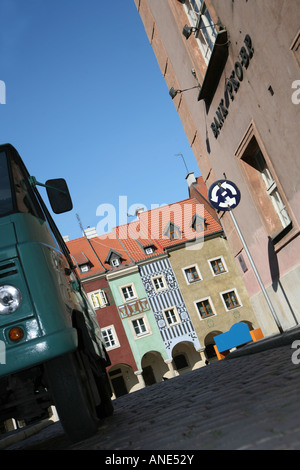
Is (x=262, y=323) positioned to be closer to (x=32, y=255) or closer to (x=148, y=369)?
(x=32, y=255)

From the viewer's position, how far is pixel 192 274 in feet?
129

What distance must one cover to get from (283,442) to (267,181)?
9649 millimetres

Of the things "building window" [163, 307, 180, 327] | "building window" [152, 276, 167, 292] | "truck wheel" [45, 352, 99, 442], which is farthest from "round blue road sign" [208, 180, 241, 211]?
"building window" [152, 276, 167, 292]

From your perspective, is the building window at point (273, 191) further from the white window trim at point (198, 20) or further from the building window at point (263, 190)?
the white window trim at point (198, 20)

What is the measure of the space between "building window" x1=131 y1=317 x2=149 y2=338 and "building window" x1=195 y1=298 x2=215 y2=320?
162 inches

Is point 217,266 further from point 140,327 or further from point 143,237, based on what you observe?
point 140,327

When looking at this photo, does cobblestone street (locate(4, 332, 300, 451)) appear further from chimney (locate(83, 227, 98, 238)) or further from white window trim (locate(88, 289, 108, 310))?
chimney (locate(83, 227, 98, 238))

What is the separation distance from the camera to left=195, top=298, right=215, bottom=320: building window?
37969 millimetres

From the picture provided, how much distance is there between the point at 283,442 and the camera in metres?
2.35

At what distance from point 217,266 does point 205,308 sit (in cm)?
341

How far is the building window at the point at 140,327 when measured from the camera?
37375mm

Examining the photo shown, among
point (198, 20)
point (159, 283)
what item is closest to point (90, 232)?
point (159, 283)

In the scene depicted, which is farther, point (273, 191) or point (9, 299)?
point (273, 191)

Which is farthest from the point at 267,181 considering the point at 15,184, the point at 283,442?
the point at 283,442
